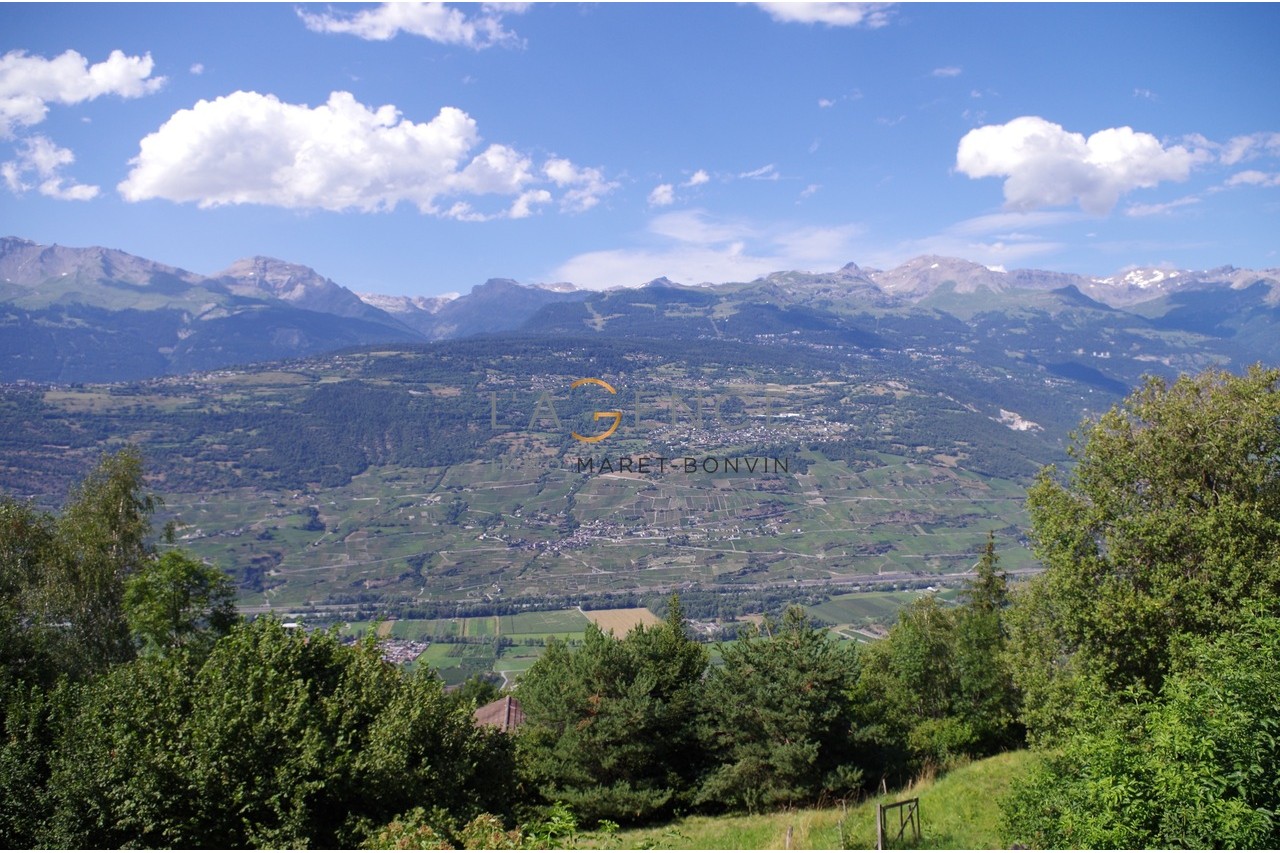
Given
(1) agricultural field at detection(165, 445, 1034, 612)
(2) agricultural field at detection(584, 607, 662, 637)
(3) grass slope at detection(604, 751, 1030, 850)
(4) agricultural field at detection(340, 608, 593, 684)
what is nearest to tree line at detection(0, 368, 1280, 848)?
(3) grass slope at detection(604, 751, 1030, 850)

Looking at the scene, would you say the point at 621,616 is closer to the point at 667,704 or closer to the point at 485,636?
the point at 485,636

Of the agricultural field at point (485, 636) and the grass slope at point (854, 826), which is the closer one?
the grass slope at point (854, 826)

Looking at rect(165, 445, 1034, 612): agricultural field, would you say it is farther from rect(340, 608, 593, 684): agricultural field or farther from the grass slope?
the grass slope

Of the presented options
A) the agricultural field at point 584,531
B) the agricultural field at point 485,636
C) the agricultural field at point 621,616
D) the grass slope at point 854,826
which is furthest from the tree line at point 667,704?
the agricultural field at point 584,531

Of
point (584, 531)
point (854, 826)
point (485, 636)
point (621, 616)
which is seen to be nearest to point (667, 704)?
point (854, 826)

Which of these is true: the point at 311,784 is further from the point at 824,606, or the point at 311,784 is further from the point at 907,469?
the point at 907,469

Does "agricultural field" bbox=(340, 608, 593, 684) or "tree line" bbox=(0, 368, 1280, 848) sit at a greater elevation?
"tree line" bbox=(0, 368, 1280, 848)

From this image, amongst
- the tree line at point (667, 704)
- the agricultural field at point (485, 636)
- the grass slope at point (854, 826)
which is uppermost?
the tree line at point (667, 704)

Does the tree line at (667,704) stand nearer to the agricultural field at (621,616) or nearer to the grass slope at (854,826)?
the grass slope at (854,826)
